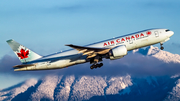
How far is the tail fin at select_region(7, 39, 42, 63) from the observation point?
55.8 metres

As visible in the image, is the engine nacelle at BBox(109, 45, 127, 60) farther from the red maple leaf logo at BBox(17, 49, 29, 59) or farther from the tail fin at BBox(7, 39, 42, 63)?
the red maple leaf logo at BBox(17, 49, 29, 59)

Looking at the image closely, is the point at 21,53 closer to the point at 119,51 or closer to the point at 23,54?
the point at 23,54

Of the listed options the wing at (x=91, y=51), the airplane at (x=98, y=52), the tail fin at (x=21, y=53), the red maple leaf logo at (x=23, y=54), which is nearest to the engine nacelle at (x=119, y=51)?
the airplane at (x=98, y=52)

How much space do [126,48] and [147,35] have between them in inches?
202

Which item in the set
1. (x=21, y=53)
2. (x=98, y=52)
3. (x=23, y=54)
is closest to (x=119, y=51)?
(x=98, y=52)

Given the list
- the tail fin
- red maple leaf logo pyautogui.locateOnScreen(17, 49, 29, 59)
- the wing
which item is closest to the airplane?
the wing

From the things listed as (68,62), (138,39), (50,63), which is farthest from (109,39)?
(50,63)

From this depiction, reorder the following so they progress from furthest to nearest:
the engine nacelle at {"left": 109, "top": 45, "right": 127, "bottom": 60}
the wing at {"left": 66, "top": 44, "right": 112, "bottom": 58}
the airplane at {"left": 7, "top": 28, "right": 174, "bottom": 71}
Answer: the airplane at {"left": 7, "top": 28, "right": 174, "bottom": 71}
the engine nacelle at {"left": 109, "top": 45, "right": 127, "bottom": 60}
the wing at {"left": 66, "top": 44, "right": 112, "bottom": 58}

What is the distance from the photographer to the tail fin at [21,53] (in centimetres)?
5575

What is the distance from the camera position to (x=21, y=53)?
55.8 meters

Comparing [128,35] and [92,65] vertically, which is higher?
[128,35]

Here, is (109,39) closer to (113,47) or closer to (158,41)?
(113,47)

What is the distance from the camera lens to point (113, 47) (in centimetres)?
5319

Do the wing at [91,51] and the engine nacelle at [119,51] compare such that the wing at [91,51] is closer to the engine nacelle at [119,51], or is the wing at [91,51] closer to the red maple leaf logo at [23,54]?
the engine nacelle at [119,51]
